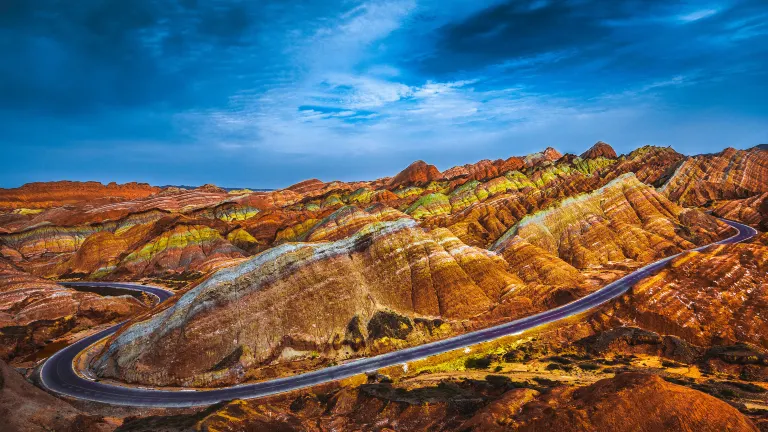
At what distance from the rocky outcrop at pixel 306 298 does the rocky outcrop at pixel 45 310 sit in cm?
2602

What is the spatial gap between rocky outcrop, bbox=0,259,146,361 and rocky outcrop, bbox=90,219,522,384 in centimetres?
2602

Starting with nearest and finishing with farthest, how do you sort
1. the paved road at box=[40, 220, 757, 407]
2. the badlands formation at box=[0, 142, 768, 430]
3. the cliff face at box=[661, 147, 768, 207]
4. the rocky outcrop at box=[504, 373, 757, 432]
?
the rocky outcrop at box=[504, 373, 757, 432], the badlands formation at box=[0, 142, 768, 430], the paved road at box=[40, 220, 757, 407], the cliff face at box=[661, 147, 768, 207]

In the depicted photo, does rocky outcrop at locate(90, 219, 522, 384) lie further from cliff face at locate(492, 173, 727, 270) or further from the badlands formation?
cliff face at locate(492, 173, 727, 270)

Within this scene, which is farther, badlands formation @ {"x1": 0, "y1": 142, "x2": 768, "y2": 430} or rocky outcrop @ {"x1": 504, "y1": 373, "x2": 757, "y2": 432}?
badlands formation @ {"x1": 0, "y1": 142, "x2": 768, "y2": 430}

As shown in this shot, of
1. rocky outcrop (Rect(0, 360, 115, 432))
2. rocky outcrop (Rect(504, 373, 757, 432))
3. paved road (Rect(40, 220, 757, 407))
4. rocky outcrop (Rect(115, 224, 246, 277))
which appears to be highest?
rocky outcrop (Rect(115, 224, 246, 277))

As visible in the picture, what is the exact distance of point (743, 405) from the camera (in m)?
34.3

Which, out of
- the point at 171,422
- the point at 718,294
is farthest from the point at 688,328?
the point at 171,422

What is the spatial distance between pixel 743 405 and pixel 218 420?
46582 mm

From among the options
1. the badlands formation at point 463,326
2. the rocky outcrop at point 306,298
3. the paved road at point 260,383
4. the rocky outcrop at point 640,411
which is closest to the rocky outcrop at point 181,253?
the badlands formation at point 463,326

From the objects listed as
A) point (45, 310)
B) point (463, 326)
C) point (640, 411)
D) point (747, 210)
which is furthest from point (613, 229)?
point (45, 310)

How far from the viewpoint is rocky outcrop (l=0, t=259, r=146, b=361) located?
7369cm

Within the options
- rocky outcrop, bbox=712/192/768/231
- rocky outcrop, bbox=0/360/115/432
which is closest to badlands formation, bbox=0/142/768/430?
rocky outcrop, bbox=0/360/115/432

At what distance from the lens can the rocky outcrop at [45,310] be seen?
73688mm

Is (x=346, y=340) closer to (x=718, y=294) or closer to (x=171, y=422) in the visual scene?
(x=171, y=422)
